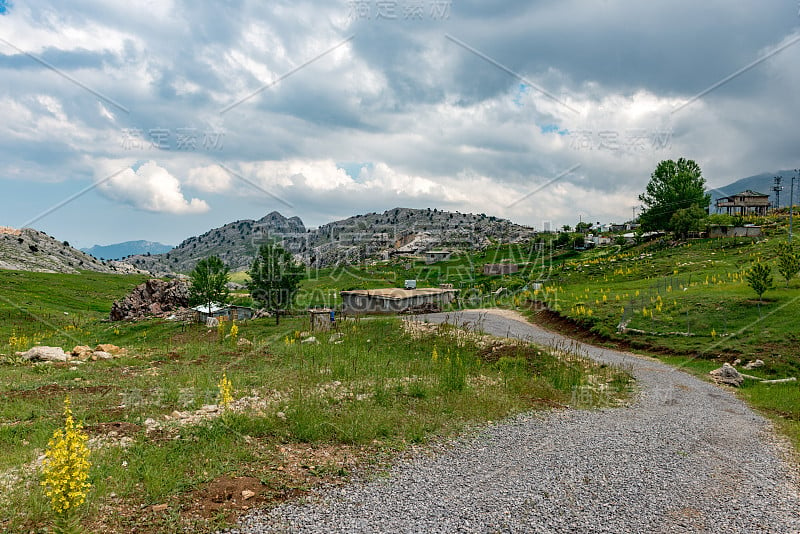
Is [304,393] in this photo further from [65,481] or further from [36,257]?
[36,257]

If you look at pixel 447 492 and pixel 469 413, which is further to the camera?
pixel 469 413

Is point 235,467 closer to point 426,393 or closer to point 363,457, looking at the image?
point 363,457

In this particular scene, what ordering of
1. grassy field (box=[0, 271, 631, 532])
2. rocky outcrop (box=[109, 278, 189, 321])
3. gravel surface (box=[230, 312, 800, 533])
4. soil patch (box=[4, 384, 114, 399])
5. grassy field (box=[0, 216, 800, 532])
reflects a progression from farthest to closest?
rocky outcrop (box=[109, 278, 189, 321])
soil patch (box=[4, 384, 114, 399])
grassy field (box=[0, 216, 800, 532])
grassy field (box=[0, 271, 631, 532])
gravel surface (box=[230, 312, 800, 533])

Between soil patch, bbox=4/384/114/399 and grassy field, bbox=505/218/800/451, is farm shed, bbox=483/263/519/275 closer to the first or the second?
grassy field, bbox=505/218/800/451

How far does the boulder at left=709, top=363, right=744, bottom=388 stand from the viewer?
21.6 meters

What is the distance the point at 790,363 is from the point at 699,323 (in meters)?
8.25

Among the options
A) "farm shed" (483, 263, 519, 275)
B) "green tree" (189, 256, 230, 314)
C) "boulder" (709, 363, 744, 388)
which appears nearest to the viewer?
"boulder" (709, 363, 744, 388)

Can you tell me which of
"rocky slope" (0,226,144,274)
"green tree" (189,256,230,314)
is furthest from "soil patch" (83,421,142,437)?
"rocky slope" (0,226,144,274)

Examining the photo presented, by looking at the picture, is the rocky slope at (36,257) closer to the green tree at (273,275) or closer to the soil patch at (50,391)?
the green tree at (273,275)

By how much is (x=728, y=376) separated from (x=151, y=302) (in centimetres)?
5936

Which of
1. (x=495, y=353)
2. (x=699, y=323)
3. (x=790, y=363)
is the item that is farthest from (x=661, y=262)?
(x=495, y=353)

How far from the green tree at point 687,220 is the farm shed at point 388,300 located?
46.2 metres

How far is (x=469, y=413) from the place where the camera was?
1417 centimetres

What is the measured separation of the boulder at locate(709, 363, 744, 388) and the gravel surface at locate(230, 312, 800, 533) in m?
7.95
